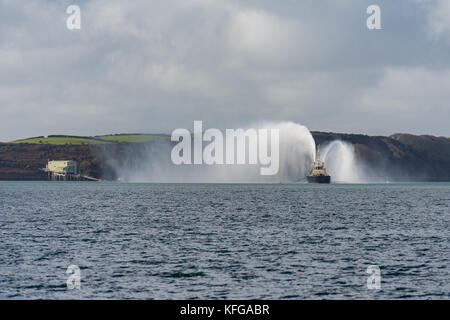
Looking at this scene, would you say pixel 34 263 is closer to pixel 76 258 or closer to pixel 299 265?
pixel 76 258

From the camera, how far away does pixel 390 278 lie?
108 ft

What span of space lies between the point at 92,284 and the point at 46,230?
28725 mm

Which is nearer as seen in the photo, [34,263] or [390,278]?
[390,278]

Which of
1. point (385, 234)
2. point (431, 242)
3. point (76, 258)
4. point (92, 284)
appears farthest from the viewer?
point (385, 234)

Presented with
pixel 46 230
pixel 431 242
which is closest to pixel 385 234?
pixel 431 242

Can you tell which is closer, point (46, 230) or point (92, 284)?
point (92, 284)

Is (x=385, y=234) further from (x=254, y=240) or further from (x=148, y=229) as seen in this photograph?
(x=148, y=229)
